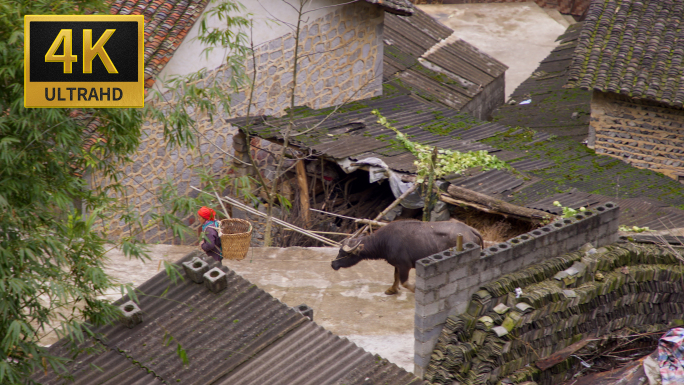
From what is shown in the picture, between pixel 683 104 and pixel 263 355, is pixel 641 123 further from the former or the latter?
pixel 263 355

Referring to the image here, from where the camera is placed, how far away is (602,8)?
16.7 meters

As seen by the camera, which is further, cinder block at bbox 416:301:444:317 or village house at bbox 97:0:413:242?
village house at bbox 97:0:413:242

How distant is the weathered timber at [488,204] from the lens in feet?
34.4

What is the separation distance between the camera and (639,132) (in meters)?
15.1

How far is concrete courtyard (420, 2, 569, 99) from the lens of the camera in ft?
88.9

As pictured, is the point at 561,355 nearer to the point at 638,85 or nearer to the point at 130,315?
the point at 130,315

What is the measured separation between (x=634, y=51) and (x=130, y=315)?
1255cm

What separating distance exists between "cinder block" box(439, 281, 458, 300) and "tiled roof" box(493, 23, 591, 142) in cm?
1043

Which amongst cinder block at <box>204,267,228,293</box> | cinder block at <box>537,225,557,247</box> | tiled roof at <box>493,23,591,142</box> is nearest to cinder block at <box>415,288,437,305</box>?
cinder block at <box>537,225,557,247</box>

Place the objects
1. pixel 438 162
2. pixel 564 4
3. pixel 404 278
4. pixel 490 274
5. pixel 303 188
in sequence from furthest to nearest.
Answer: pixel 564 4 → pixel 303 188 → pixel 438 162 → pixel 404 278 → pixel 490 274

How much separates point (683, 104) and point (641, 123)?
1133 millimetres

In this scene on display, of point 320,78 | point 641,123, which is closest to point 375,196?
point 320,78

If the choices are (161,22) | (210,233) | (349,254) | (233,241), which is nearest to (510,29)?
(161,22)

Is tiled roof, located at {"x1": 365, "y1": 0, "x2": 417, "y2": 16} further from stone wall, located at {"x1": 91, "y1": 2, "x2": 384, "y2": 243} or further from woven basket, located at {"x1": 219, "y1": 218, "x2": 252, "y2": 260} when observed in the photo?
woven basket, located at {"x1": 219, "y1": 218, "x2": 252, "y2": 260}
